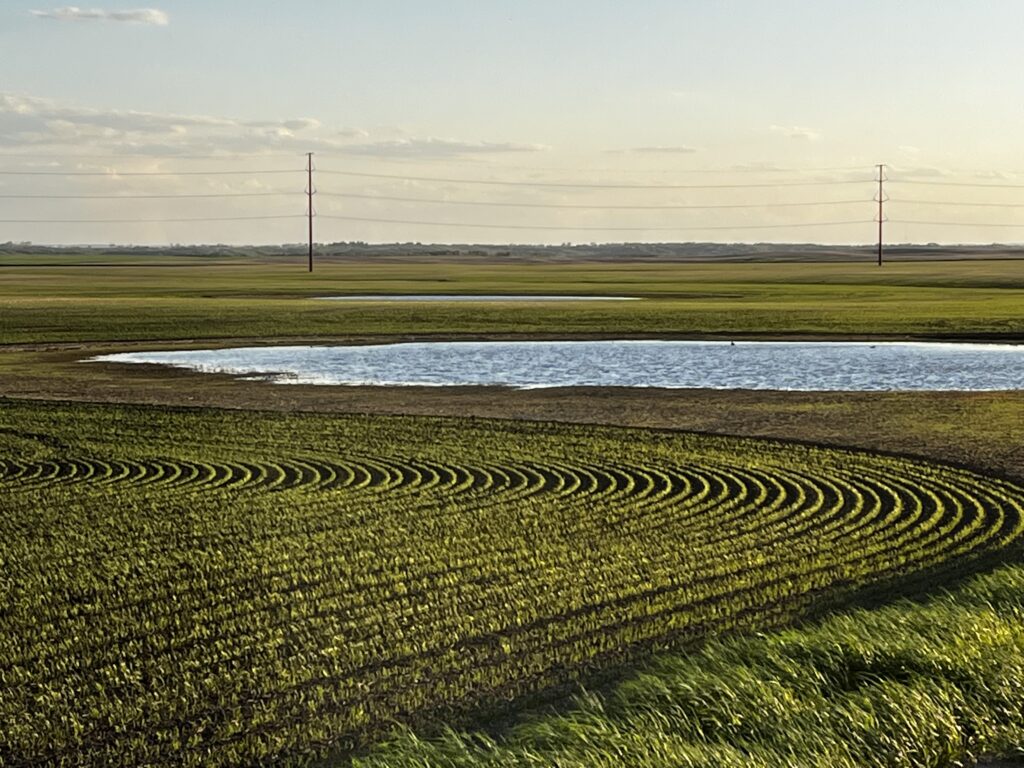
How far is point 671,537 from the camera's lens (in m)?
16.6

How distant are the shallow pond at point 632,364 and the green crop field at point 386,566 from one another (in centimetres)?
1248

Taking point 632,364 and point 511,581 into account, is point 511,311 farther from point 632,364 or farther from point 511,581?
point 511,581

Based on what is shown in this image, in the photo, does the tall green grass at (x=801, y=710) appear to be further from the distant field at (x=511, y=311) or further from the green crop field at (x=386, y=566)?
the distant field at (x=511, y=311)

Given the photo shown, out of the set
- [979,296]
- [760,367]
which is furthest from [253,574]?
[979,296]

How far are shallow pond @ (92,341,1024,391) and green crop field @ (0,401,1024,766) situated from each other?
41.0ft

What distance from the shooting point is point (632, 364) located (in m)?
42.6

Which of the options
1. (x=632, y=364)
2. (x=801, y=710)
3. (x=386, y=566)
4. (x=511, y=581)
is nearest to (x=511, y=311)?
(x=632, y=364)

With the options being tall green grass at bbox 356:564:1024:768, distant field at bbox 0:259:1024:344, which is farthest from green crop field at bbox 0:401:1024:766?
distant field at bbox 0:259:1024:344

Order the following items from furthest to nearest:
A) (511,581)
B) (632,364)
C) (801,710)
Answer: (632,364), (511,581), (801,710)

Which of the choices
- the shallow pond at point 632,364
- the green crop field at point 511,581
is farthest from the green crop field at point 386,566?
the shallow pond at point 632,364

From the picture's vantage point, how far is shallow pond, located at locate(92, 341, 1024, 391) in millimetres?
37438

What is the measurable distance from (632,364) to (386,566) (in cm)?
2824

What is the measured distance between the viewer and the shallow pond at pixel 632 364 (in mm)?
37438

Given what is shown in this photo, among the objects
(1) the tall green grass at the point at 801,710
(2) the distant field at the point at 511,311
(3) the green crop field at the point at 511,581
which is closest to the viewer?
(1) the tall green grass at the point at 801,710
